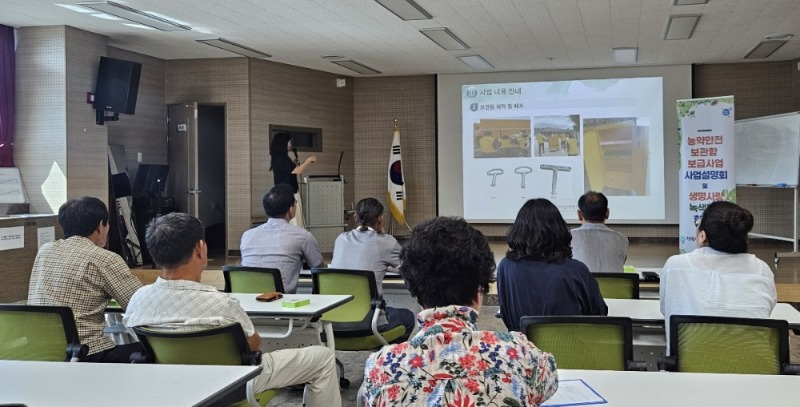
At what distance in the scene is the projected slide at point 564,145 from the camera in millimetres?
10266

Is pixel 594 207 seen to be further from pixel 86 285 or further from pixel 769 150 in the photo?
pixel 769 150

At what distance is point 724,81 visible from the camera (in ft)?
33.6

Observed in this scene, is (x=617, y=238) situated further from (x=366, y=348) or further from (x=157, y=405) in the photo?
(x=157, y=405)

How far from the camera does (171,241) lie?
2.50 metres

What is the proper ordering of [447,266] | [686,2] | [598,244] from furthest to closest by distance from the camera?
[686,2] < [598,244] < [447,266]

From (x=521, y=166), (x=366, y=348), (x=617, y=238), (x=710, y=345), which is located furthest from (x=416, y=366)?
(x=521, y=166)

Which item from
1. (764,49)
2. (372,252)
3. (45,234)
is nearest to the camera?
(372,252)

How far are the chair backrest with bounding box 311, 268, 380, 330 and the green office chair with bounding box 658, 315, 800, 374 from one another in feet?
5.89

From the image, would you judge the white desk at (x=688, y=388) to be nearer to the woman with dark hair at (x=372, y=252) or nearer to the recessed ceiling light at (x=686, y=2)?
the woman with dark hair at (x=372, y=252)

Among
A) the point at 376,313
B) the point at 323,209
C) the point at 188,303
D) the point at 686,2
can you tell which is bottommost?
the point at 376,313

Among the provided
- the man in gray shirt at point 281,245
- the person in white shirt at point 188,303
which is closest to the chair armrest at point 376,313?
the man in gray shirt at point 281,245

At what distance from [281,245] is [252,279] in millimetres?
411

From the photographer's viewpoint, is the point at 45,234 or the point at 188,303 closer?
the point at 188,303

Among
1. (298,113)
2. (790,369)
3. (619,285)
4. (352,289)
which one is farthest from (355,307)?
(298,113)
